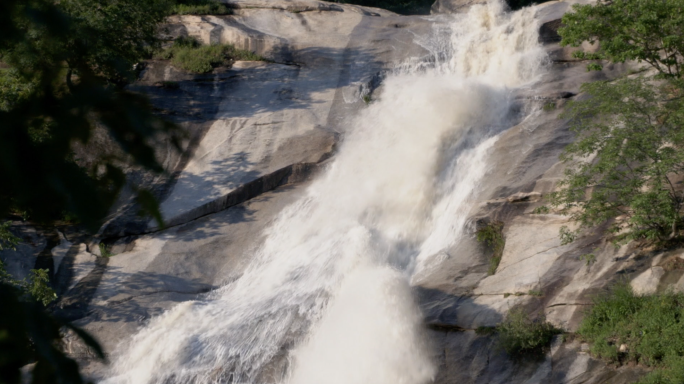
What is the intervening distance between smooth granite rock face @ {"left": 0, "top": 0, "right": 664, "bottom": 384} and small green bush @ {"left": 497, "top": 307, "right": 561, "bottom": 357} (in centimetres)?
18

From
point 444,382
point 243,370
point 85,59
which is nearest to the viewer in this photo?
point 85,59

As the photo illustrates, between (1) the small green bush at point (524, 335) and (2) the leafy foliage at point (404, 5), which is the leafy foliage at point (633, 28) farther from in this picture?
(2) the leafy foliage at point (404, 5)

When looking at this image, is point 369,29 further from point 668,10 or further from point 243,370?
point 243,370

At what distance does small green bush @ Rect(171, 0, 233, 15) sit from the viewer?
2288 centimetres

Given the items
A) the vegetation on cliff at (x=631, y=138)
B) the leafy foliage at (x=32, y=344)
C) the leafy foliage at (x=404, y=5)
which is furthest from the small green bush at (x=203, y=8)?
the leafy foliage at (x=32, y=344)

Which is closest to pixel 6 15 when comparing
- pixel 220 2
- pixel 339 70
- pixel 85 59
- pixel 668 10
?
pixel 85 59

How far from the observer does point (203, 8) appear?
2284 centimetres

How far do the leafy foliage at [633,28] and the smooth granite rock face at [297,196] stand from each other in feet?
7.85

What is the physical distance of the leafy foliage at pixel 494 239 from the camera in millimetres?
12742

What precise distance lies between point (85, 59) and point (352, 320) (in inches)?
383

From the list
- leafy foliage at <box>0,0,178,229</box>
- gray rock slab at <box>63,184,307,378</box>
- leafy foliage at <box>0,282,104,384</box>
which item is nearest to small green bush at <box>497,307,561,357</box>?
gray rock slab at <box>63,184,307,378</box>

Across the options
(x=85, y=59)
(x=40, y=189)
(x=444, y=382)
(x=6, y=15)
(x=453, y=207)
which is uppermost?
(x=6, y=15)

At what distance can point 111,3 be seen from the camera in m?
19.4

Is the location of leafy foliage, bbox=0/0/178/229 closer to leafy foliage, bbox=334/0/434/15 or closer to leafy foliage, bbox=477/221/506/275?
leafy foliage, bbox=477/221/506/275
